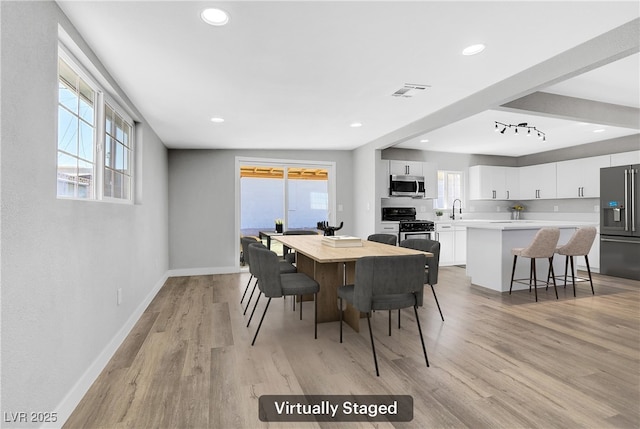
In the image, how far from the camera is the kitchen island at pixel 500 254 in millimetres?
4379

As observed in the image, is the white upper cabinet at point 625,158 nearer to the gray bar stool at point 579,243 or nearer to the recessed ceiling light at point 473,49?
the gray bar stool at point 579,243

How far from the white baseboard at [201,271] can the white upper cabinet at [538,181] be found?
21.0ft

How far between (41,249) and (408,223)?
522cm

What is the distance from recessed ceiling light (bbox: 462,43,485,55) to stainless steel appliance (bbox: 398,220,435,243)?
369cm

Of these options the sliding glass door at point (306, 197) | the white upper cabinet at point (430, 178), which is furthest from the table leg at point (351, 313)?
the white upper cabinet at point (430, 178)

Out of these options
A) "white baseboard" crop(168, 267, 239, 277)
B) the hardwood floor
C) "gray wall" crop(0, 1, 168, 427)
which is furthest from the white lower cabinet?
"gray wall" crop(0, 1, 168, 427)

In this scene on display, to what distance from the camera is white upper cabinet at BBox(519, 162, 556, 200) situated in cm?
664

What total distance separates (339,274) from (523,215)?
20.9 feet

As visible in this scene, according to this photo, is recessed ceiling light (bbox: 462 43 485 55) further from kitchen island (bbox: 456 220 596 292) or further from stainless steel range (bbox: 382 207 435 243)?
stainless steel range (bbox: 382 207 435 243)

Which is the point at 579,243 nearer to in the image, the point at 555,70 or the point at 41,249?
the point at 555,70

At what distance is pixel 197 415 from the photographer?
1754 mm

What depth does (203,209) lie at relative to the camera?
5.78m

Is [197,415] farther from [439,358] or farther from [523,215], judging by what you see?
[523,215]

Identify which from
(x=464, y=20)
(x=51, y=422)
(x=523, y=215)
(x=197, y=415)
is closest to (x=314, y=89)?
(x=464, y=20)
